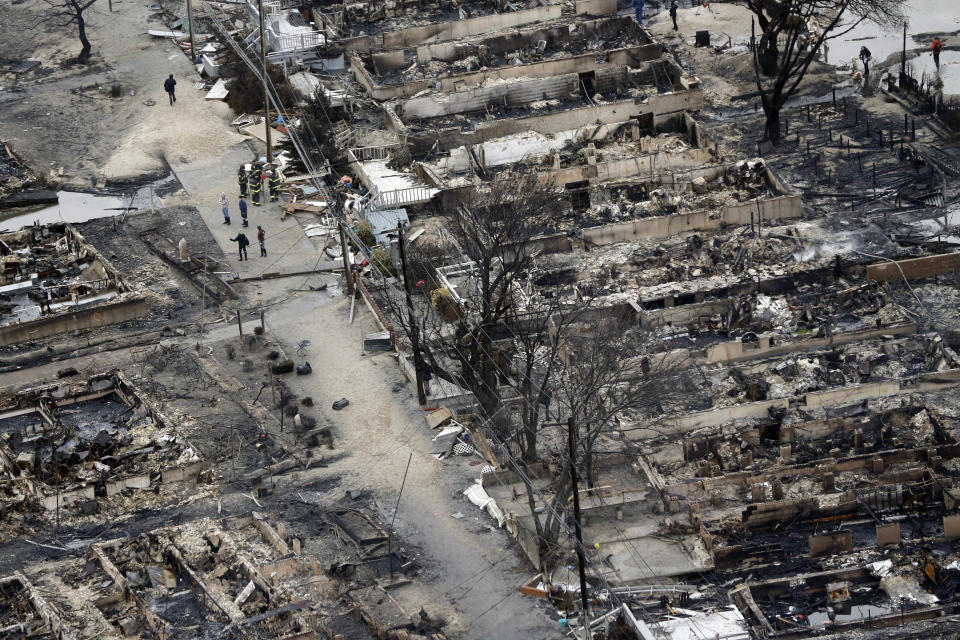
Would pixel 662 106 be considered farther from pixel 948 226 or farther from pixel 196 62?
pixel 196 62

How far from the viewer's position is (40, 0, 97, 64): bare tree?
7800 cm

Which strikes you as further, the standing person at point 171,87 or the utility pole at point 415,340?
the standing person at point 171,87

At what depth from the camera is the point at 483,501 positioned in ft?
152

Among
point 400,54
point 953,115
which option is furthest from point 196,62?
point 953,115

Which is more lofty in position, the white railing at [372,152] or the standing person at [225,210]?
the white railing at [372,152]

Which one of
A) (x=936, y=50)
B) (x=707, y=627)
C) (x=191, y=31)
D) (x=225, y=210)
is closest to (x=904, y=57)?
(x=936, y=50)

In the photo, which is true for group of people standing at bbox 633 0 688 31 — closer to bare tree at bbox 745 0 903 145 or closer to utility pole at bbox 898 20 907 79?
bare tree at bbox 745 0 903 145

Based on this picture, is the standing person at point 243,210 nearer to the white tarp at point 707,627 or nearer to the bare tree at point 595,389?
the bare tree at point 595,389

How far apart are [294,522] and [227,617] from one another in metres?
4.74

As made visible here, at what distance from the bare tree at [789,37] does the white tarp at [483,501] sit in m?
22.2

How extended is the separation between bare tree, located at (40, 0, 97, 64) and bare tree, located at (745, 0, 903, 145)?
2759 cm

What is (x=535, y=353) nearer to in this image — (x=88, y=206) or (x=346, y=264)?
(x=346, y=264)

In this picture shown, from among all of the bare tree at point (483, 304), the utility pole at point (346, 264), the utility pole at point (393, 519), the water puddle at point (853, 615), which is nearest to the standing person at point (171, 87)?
the utility pole at point (346, 264)

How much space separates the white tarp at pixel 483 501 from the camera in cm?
4572
